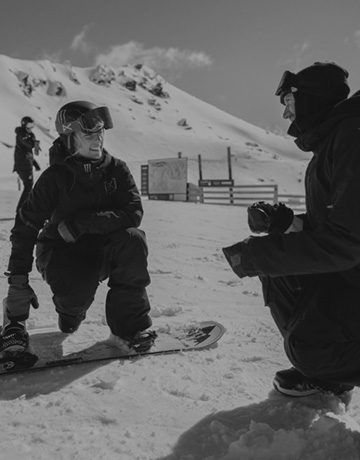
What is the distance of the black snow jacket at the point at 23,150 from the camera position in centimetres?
804

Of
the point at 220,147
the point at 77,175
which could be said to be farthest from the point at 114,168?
the point at 220,147

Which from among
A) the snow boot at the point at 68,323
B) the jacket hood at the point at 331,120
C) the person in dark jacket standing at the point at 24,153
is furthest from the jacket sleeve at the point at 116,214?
the person in dark jacket standing at the point at 24,153

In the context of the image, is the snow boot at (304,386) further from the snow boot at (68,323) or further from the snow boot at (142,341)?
the snow boot at (68,323)

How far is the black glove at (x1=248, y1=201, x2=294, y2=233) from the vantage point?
1812 mm

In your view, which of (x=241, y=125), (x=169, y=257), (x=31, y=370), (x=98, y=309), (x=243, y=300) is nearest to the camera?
(x=31, y=370)

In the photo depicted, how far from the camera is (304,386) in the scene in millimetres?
1792

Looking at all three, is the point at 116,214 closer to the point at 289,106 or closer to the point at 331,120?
the point at 289,106

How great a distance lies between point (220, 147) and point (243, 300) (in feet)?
218

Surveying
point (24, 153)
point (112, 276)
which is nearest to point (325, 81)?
point (112, 276)

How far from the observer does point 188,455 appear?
1408 mm

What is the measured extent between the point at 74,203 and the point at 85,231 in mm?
198

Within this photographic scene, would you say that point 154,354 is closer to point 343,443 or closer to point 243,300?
point 343,443

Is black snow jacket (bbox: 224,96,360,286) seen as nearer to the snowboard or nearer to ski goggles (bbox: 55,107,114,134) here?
the snowboard

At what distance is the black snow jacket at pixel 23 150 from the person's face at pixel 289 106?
23.3ft
